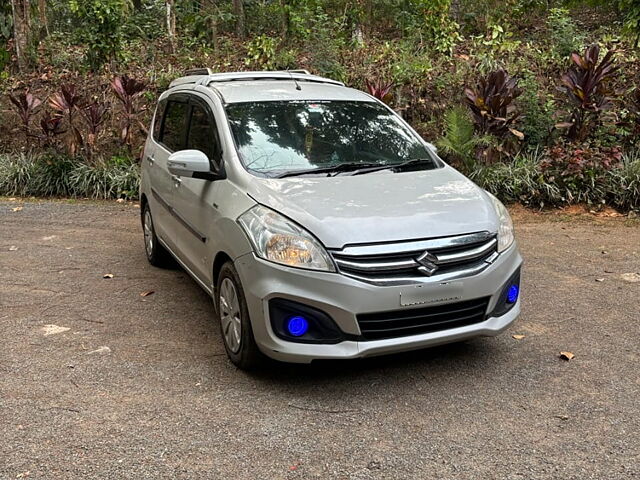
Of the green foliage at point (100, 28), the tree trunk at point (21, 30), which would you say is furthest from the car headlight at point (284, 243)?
the tree trunk at point (21, 30)

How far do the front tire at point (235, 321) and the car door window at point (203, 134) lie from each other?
94 cm

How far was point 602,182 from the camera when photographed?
848 centimetres

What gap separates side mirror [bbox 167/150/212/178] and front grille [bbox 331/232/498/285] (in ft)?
4.28

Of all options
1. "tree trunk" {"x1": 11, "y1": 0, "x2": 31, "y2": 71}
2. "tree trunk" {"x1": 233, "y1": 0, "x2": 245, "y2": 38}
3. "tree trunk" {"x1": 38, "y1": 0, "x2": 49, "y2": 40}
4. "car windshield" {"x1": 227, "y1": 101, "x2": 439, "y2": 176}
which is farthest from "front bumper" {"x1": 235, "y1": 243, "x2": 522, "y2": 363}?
"tree trunk" {"x1": 233, "y1": 0, "x2": 245, "y2": 38}

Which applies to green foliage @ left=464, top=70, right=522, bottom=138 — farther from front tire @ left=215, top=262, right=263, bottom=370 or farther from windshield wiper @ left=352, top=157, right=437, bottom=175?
front tire @ left=215, top=262, right=263, bottom=370

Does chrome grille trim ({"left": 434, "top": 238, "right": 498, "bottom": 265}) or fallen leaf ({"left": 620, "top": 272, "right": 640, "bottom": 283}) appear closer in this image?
chrome grille trim ({"left": 434, "top": 238, "right": 498, "bottom": 265})

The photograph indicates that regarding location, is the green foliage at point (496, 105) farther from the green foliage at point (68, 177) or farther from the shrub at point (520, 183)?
the green foliage at point (68, 177)

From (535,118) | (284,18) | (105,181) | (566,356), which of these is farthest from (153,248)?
(284,18)

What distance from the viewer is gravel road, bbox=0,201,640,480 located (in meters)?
3.11

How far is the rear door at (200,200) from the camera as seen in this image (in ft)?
14.4

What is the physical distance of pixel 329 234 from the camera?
3582 mm

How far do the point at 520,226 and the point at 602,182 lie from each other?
59.3 inches

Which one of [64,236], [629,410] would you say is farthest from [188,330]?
[64,236]

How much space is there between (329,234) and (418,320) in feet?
2.31
